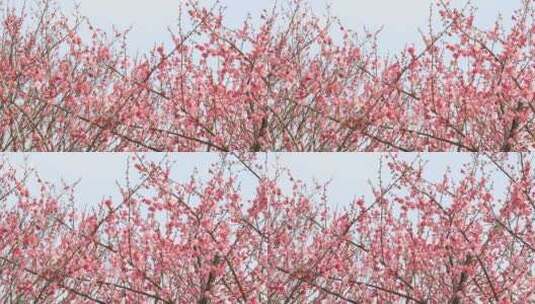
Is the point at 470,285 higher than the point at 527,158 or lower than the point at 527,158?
lower

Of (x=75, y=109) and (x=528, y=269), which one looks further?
(x=75, y=109)

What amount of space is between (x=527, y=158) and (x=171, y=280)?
2844 mm

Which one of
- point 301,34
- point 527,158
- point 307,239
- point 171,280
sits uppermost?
point 301,34

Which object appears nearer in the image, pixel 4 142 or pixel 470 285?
pixel 470 285

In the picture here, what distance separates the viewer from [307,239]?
7.95m

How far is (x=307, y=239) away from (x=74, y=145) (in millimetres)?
2056

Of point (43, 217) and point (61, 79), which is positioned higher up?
point (61, 79)

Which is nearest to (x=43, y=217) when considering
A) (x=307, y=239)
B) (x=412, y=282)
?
(x=307, y=239)

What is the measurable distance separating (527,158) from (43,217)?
376 centimetres

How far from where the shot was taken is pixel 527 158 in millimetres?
8062

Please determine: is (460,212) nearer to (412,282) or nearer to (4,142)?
(412,282)

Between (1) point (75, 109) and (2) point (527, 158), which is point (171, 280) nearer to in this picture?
(1) point (75, 109)

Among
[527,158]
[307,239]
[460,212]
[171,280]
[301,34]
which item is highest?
[301,34]

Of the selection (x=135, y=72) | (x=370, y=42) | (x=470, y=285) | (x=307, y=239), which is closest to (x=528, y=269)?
(x=470, y=285)
